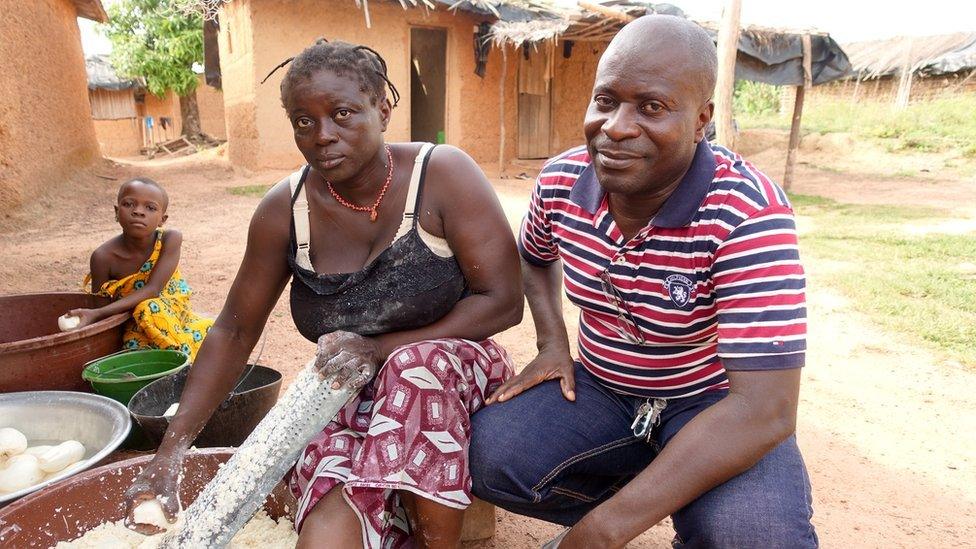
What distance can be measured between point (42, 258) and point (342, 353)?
4955 mm

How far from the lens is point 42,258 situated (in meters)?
5.25

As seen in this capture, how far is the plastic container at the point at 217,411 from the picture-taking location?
217 cm

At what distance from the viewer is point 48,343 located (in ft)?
7.71

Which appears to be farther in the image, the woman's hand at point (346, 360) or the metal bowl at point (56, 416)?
the metal bowl at point (56, 416)

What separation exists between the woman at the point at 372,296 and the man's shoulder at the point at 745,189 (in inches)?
23.0

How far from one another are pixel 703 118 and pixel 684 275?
34cm

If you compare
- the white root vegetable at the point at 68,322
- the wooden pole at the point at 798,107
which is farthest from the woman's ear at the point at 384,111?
the wooden pole at the point at 798,107

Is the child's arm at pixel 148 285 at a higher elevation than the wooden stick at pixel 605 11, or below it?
below

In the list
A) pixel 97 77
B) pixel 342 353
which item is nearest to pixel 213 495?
pixel 342 353

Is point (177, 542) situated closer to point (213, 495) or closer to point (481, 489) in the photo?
point (213, 495)

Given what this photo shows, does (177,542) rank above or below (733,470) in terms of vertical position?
below

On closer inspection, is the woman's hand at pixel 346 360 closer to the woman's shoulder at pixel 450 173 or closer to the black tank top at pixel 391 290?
the black tank top at pixel 391 290

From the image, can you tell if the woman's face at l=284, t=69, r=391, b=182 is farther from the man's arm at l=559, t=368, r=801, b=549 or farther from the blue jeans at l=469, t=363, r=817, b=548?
the man's arm at l=559, t=368, r=801, b=549

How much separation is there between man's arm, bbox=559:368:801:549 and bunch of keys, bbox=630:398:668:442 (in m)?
0.32
